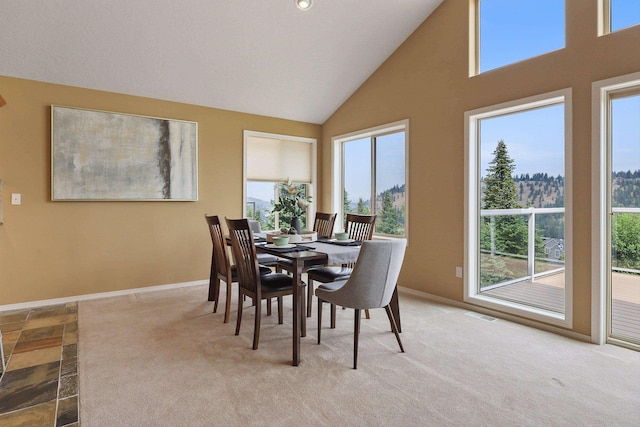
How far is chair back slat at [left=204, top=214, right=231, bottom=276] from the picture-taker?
10.8ft

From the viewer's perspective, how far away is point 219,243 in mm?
3404

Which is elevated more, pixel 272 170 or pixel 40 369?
pixel 272 170

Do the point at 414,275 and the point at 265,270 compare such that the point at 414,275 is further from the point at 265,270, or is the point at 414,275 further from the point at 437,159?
the point at 265,270

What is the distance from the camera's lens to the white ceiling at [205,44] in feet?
10.8

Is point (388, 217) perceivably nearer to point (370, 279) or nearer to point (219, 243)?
point (219, 243)

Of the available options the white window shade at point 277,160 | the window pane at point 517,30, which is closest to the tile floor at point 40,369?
the white window shade at point 277,160

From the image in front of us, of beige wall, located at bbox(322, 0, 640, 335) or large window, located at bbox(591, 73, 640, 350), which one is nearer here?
large window, located at bbox(591, 73, 640, 350)

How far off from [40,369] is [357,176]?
4.28 meters

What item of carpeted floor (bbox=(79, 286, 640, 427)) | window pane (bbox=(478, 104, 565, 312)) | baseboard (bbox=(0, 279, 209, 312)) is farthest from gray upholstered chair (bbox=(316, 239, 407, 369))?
baseboard (bbox=(0, 279, 209, 312))

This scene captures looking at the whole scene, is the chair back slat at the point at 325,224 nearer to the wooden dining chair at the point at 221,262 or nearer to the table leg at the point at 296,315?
the wooden dining chair at the point at 221,262

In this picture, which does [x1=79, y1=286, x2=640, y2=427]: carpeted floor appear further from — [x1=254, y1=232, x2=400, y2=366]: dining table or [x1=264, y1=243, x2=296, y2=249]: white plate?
[x1=264, y1=243, x2=296, y2=249]: white plate

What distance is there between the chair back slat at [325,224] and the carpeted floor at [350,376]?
3.94 ft

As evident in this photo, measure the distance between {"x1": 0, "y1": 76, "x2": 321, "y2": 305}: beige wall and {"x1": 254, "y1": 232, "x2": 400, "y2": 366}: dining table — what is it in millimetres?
1918

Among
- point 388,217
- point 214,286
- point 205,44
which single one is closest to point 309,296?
point 214,286
